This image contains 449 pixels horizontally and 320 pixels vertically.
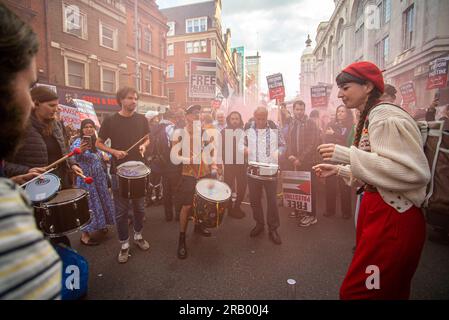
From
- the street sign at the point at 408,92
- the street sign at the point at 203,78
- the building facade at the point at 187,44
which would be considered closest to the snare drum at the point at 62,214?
the street sign at the point at 203,78

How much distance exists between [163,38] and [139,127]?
22920 mm

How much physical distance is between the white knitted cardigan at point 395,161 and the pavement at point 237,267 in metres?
1.58

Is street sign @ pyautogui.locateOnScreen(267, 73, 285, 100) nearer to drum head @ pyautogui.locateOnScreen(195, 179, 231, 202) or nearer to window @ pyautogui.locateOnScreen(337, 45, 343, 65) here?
drum head @ pyautogui.locateOnScreen(195, 179, 231, 202)

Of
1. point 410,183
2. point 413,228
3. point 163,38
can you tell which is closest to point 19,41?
point 410,183

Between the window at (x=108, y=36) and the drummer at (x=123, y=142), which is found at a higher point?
the window at (x=108, y=36)

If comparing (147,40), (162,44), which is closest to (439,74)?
(147,40)

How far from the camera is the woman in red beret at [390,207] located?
4.44 feet

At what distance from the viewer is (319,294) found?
2482 millimetres

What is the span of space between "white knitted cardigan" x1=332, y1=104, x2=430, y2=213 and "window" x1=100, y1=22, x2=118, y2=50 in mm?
17754

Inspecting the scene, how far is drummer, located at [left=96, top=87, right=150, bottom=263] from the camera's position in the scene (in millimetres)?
3219

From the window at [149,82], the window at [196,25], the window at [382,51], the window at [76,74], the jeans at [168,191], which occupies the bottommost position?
the jeans at [168,191]

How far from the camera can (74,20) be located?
44.3 feet

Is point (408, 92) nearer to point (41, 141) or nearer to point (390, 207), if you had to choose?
point (390, 207)

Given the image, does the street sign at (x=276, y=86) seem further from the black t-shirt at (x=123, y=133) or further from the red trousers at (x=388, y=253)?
the red trousers at (x=388, y=253)
